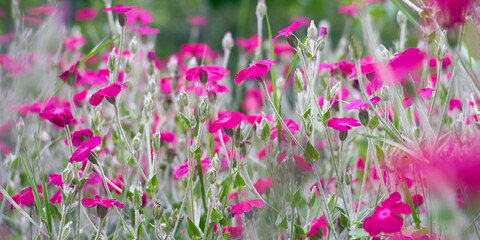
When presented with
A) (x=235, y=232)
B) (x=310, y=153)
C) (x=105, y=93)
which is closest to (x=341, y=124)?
(x=310, y=153)

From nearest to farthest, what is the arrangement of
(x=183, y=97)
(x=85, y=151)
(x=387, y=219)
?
(x=387, y=219), (x=85, y=151), (x=183, y=97)

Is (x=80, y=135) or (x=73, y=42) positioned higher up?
(x=73, y=42)

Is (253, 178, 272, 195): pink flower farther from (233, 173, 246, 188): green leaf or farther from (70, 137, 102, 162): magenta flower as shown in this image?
(70, 137, 102, 162): magenta flower

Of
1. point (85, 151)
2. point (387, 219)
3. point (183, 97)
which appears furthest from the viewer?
point (183, 97)

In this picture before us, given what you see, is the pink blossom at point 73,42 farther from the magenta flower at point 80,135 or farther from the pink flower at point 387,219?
the pink flower at point 387,219

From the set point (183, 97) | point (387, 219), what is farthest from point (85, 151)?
point (387, 219)

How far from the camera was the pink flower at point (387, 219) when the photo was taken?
0.73m

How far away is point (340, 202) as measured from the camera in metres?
1.12

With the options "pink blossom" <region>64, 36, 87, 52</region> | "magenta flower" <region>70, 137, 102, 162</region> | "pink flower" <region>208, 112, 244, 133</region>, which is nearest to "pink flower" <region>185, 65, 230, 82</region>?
"pink flower" <region>208, 112, 244, 133</region>

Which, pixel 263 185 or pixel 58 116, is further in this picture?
pixel 263 185

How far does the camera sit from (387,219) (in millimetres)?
746

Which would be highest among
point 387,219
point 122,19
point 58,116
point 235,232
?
point 122,19

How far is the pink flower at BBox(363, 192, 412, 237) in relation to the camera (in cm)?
73

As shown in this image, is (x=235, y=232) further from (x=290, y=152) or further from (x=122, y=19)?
(x=122, y=19)
